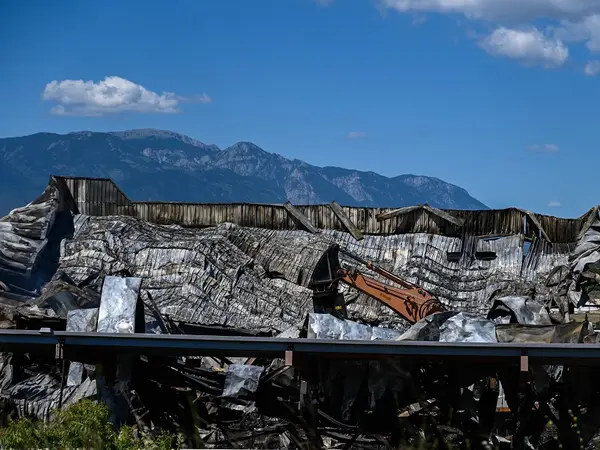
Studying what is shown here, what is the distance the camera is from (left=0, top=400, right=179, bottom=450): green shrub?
34.9 ft

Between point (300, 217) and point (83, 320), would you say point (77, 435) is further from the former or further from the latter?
point (300, 217)

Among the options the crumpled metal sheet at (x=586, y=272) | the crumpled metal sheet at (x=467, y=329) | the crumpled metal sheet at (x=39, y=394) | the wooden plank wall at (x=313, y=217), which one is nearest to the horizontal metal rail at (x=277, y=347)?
the crumpled metal sheet at (x=467, y=329)

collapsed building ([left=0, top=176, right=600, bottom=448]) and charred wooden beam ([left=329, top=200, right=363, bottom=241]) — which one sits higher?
charred wooden beam ([left=329, top=200, right=363, bottom=241])

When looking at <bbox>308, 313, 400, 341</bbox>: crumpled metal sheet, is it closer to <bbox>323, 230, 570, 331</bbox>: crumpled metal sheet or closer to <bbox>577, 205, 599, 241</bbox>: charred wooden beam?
<bbox>323, 230, 570, 331</bbox>: crumpled metal sheet

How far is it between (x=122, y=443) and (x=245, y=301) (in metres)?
24.6

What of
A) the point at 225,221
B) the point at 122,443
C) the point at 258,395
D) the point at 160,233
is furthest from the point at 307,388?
the point at 225,221

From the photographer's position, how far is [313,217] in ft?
148

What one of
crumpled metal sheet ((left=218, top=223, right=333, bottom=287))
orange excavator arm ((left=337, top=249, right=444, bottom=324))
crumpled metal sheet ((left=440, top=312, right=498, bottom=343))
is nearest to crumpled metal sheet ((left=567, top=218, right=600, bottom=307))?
orange excavator arm ((left=337, top=249, right=444, bottom=324))

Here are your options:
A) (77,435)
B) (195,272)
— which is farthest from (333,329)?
(195,272)

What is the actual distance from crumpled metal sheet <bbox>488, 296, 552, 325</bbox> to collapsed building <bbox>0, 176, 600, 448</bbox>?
4 cm

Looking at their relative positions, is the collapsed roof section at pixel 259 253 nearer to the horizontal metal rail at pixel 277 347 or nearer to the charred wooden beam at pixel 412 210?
the charred wooden beam at pixel 412 210

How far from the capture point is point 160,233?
41.0 metres

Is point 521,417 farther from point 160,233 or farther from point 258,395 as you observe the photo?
point 160,233

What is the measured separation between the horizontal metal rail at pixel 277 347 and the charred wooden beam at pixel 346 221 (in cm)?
A: 2845
